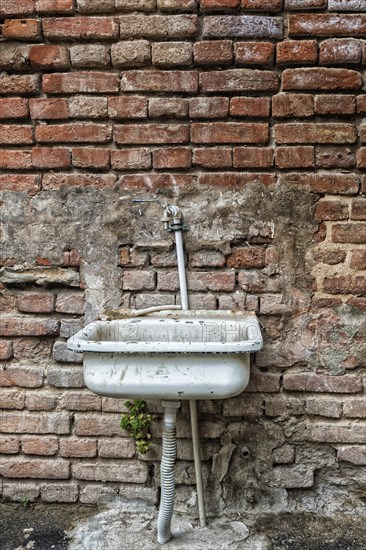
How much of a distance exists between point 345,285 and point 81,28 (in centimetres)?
158

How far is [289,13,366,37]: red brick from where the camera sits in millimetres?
1885

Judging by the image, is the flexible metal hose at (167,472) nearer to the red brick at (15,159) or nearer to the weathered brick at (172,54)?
the red brick at (15,159)

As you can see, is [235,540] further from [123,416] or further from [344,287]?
[344,287]

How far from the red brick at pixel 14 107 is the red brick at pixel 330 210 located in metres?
1.34

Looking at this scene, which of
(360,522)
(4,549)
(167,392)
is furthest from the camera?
(360,522)

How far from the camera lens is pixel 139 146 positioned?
6.45 ft

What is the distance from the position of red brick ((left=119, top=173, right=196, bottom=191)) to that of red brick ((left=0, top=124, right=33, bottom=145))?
449 mm

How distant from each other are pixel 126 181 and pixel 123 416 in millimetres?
1027

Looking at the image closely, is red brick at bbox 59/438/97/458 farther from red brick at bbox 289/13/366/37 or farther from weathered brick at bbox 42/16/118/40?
red brick at bbox 289/13/366/37

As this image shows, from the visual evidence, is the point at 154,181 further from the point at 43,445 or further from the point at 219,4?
the point at 43,445

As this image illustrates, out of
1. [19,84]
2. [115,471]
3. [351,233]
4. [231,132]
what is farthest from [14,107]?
[115,471]

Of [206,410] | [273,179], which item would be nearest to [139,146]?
[273,179]

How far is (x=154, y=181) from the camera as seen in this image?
6.47 feet

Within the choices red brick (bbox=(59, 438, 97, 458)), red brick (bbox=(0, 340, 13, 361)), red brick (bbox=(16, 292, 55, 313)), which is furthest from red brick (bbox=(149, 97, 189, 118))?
red brick (bbox=(59, 438, 97, 458))
